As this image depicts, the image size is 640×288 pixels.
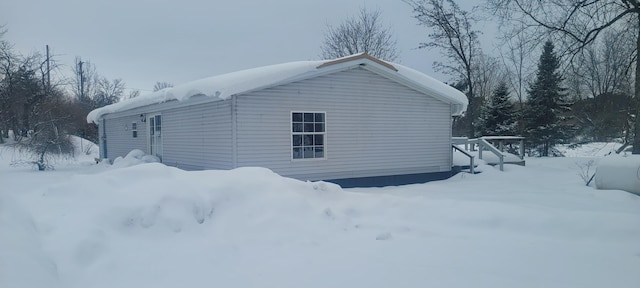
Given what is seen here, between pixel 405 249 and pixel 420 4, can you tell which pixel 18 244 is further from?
pixel 420 4

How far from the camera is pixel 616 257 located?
412 centimetres

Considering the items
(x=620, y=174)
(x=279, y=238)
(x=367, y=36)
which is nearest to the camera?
(x=279, y=238)

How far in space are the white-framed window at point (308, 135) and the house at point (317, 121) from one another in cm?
3

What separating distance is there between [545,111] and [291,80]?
20.5 meters

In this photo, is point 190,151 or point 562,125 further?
point 562,125

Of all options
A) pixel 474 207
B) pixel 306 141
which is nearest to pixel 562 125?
pixel 306 141

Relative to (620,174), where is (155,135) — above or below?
above

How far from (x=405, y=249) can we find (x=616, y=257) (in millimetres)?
2145

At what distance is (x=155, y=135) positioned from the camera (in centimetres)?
1350

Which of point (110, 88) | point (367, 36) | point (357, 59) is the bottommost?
point (357, 59)

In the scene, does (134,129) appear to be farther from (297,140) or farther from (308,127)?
(308,127)

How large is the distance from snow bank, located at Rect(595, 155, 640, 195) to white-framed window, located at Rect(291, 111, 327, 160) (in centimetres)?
650

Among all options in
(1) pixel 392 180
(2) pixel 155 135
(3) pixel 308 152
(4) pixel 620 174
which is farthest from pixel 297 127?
(4) pixel 620 174

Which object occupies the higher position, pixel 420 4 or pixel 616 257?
pixel 420 4
